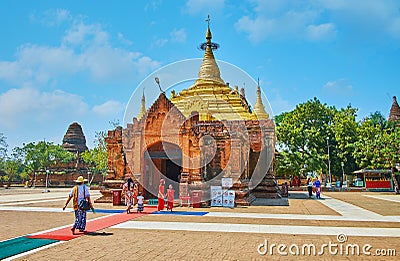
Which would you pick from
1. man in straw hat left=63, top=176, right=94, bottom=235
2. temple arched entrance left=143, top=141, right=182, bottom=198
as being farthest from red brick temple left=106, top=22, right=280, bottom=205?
man in straw hat left=63, top=176, right=94, bottom=235

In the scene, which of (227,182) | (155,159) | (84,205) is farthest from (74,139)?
(84,205)

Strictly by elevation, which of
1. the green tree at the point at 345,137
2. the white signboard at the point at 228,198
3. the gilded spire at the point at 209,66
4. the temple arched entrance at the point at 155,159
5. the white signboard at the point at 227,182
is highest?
the gilded spire at the point at 209,66

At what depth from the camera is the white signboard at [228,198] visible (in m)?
18.7

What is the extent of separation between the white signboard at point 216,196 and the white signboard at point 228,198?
0.23 m

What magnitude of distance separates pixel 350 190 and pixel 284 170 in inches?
288

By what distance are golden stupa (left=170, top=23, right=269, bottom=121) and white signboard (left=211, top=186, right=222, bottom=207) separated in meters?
8.21

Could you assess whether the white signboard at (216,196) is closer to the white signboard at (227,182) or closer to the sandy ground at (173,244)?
the white signboard at (227,182)

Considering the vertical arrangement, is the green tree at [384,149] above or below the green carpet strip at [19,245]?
above

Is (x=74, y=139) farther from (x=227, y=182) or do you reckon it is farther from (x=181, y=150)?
(x=227, y=182)

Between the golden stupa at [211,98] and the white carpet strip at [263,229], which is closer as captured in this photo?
the white carpet strip at [263,229]

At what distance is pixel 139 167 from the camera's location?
67.7 feet

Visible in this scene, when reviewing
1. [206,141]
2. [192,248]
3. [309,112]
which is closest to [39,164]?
[309,112]

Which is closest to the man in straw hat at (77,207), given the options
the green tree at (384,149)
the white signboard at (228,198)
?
the white signboard at (228,198)

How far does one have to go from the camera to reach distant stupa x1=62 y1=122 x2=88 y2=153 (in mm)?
71312
